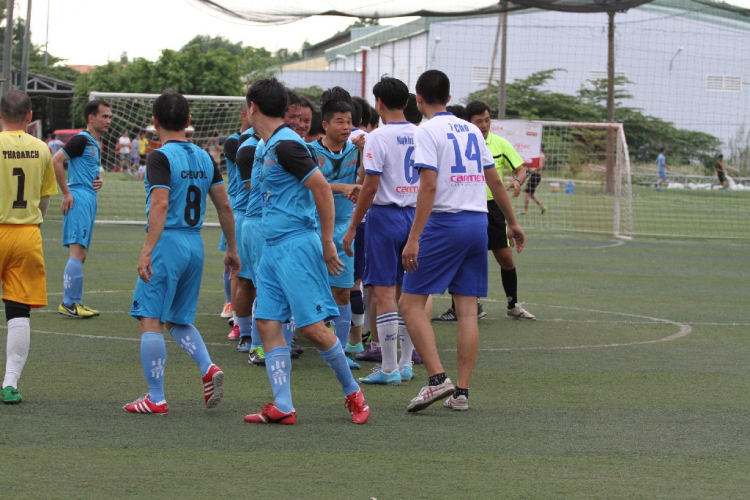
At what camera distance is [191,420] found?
18.2 ft

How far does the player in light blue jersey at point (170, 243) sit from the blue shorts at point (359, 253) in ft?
8.33

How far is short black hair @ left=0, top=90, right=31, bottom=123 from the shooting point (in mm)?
6086

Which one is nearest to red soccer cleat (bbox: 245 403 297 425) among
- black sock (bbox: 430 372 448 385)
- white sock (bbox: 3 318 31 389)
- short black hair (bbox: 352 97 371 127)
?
black sock (bbox: 430 372 448 385)

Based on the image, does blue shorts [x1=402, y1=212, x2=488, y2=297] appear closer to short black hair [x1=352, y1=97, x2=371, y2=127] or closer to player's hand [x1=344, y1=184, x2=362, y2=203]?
player's hand [x1=344, y1=184, x2=362, y2=203]

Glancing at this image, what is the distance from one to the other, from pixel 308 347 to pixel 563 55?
46.7 metres

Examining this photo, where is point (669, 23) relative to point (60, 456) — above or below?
above

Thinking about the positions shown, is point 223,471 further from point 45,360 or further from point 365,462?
point 45,360

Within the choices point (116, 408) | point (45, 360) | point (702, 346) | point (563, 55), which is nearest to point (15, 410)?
point (116, 408)

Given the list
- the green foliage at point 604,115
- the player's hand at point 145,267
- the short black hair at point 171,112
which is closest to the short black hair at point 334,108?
the short black hair at point 171,112

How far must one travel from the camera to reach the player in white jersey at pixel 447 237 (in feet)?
19.3

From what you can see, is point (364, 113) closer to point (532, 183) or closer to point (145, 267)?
point (145, 267)

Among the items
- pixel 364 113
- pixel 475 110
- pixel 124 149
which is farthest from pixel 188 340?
pixel 124 149

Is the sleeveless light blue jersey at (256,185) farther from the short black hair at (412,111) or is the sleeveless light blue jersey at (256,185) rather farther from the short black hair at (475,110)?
the short black hair at (475,110)

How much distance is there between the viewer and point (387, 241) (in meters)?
6.89
